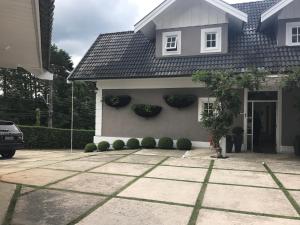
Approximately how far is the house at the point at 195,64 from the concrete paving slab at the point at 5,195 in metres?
8.96

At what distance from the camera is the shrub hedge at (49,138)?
22.5 m

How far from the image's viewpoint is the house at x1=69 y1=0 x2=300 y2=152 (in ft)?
44.8

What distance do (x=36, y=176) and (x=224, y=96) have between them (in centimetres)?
687

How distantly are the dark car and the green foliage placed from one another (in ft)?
26.8

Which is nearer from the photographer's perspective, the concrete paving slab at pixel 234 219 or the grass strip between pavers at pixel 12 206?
the grass strip between pavers at pixel 12 206

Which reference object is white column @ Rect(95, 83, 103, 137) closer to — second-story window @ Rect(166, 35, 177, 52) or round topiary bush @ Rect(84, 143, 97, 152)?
round topiary bush @ Rect(84, 143, 97, 152)

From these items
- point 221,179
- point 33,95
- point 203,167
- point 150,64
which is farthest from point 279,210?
point 33,95

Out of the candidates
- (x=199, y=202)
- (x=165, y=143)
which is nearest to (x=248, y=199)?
(x=199, y=202)

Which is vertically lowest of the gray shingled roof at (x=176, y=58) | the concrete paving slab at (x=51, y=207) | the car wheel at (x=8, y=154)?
the car wheel at (x=8, y=154)

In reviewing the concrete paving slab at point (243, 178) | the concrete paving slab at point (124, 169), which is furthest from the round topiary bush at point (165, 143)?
the concrete paving slab at point (243, 178)

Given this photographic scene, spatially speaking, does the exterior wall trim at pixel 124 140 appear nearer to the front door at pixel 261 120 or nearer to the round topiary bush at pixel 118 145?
the round topiary bush at pixel 118 145

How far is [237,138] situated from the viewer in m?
13.5

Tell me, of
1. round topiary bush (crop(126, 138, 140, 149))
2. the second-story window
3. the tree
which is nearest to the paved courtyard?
the tree

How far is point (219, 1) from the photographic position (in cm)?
1427
